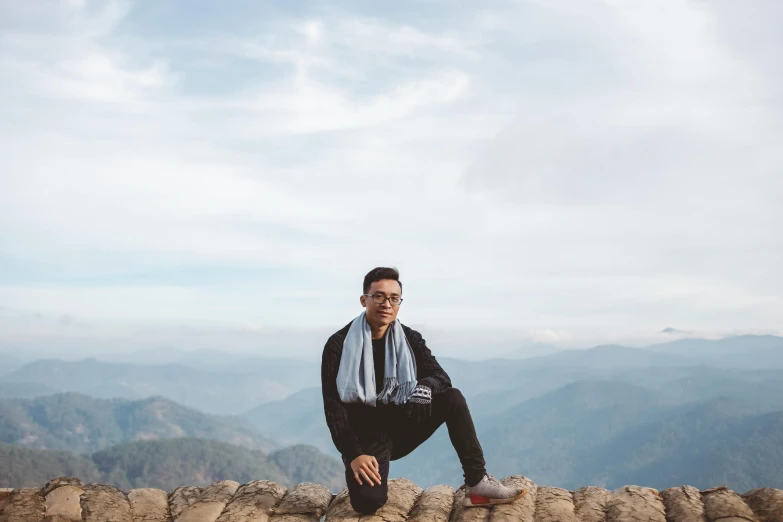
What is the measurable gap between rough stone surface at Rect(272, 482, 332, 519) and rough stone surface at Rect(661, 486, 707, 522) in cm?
338

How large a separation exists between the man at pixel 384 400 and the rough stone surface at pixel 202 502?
1.47 metres

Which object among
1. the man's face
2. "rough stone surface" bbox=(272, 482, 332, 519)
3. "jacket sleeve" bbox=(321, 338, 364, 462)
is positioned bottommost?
"rough stone surface" bbox=(272, 482, 332, 519)

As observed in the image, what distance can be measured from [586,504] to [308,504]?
110 inches

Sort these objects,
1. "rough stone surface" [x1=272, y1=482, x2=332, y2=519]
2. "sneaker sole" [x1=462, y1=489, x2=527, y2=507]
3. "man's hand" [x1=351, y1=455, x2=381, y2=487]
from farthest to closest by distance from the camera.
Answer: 1. "rough stone surface" [x1=272, y1=482, x2=332, y2=519]
2. "sneaker sole" [x1=462, y1=489, x2=527, y2=507]
3. "man's hand" [x1=351, y1=455, x2=381, y2=487]

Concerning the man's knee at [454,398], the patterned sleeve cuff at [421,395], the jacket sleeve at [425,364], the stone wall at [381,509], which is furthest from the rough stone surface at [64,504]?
the man's knee at [454,398]

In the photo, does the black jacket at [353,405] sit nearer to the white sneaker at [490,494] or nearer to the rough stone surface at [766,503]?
the white sneaker at [490,494]

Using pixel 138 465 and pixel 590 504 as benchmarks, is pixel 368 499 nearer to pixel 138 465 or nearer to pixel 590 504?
pixel 590 504

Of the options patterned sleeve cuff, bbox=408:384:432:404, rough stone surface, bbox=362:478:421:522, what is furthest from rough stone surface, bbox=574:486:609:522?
patterned sleeve cuff, bbox=408:384:432:404

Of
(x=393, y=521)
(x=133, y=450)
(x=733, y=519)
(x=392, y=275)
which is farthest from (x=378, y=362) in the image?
(x=133, y=450)

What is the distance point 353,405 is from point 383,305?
38.9 inches

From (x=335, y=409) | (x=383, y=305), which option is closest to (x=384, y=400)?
(x=335, y=409)

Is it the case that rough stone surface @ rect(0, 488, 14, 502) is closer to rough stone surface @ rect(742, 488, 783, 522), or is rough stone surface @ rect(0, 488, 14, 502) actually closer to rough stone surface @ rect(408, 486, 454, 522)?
Result: rough stone surface @ rect(408, 486, 454, 522)

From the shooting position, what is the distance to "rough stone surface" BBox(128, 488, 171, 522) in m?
6.43

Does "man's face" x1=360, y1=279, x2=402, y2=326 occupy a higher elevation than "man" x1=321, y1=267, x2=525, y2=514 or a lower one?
higher
